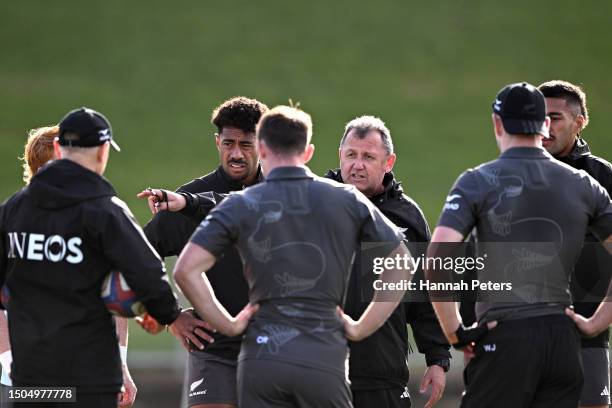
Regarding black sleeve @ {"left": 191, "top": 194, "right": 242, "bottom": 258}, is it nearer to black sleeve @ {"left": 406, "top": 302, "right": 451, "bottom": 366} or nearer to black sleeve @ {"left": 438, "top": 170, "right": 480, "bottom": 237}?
black sleeve @ {"left": 438, "top": 170, "right": 480, "bottom": 237}

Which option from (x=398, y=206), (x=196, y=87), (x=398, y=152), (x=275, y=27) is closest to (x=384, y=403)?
(x=398, y=206)

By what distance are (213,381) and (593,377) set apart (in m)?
2.20

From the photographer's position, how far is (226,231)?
4.80 metres

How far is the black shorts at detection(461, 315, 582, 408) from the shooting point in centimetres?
489

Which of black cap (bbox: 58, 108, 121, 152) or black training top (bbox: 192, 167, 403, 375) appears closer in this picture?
black training top (bbox: 192, 167, 403, 375)

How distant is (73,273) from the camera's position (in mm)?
4852

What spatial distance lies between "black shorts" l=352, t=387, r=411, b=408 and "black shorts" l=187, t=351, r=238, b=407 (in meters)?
0.73

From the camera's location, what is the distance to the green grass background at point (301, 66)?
109 feet

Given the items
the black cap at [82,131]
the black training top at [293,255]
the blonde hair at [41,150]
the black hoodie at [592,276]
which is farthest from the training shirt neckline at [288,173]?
the black hoodie at [592,276]

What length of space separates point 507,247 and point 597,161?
5.46 feet

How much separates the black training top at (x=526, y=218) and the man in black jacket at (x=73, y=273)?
1475 mm

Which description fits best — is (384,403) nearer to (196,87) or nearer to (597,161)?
(597,161)

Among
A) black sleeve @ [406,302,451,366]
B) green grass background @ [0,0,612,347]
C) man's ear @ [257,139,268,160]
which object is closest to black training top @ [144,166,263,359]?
black sleeve @ [406,302,451,366]

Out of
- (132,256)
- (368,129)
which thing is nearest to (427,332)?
(368,129)
